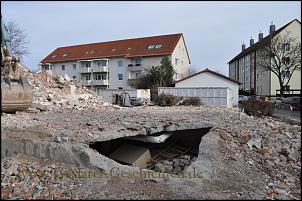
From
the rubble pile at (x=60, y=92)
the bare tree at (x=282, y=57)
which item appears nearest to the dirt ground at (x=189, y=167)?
the rubble pile at (x=60, y=92)

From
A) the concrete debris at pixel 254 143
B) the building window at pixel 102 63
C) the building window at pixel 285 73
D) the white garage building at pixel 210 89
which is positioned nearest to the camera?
the concrete debris at pixel 254 143

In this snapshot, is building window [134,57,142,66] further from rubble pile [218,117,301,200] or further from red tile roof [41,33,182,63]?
rubble pile [218,117,301,200]

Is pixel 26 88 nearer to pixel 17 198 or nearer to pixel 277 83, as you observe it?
pixel 17 198

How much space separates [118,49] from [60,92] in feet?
118

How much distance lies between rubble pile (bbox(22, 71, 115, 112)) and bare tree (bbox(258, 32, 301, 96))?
2499 cm

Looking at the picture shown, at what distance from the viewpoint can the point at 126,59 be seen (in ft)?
170

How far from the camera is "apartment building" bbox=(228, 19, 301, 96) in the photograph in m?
40.8

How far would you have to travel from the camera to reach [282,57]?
38156 mm

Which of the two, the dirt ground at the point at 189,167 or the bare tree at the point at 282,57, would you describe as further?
the bare tree at the point at 282,57

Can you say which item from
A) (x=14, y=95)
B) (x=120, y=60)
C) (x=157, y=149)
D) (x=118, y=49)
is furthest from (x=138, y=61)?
(x=14, y=95)

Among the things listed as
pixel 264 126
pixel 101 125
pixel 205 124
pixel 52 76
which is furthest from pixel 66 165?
pixel 52 76

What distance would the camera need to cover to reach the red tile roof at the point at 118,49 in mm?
49656

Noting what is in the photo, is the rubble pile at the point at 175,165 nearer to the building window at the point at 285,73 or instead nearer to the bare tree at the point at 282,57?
the bare tree at the point at 282,57

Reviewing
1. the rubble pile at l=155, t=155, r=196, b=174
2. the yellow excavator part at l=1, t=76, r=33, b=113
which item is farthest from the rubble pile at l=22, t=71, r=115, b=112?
the rubble pile at l=155, t=155, r=196, b=174
